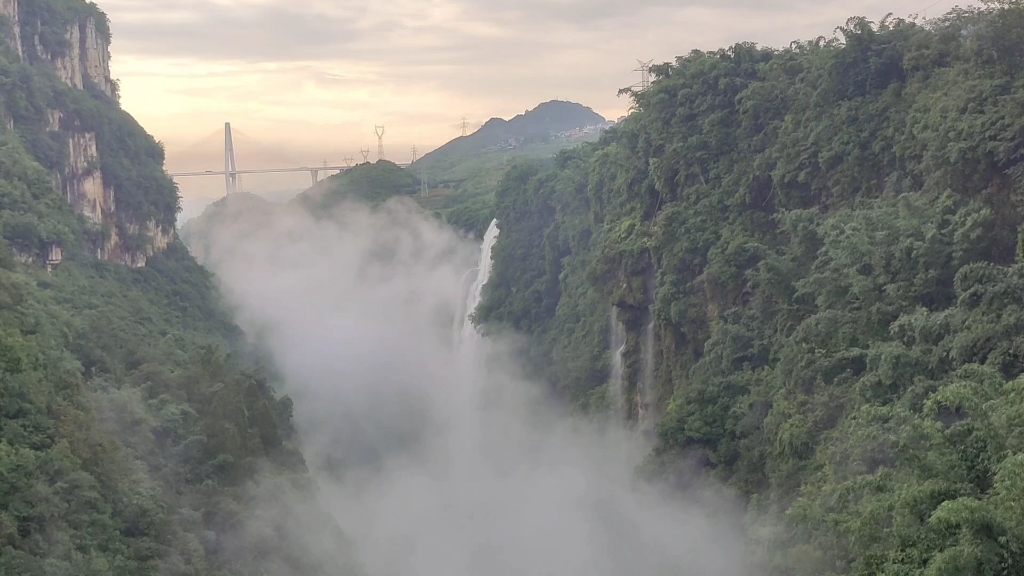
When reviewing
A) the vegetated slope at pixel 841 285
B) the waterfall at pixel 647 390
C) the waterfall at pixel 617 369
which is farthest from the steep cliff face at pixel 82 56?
the waterfall at pixel 647 390

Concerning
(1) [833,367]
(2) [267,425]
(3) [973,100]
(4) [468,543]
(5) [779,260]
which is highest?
(3) [973,100]

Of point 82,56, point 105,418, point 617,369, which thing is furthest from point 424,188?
point 105,418

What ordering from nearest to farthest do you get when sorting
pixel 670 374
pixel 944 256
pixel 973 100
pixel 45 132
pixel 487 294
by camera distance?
pixel 944 256 → pixel 973 100 → pixel 670 374 → pixel 45 132 → pixel 487 294

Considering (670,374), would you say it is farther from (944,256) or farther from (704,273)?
(944,256)

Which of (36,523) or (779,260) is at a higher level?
(779,260)

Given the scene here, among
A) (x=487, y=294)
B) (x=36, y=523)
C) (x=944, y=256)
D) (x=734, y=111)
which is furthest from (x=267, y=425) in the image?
(x=487, y=294)

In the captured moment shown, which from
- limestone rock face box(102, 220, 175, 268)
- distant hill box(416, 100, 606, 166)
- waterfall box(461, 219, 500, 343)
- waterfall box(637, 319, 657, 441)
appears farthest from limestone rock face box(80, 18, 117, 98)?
distant hill box(416, 100, 606, 166)

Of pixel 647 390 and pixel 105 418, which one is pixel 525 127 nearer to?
pixel 647 390
